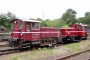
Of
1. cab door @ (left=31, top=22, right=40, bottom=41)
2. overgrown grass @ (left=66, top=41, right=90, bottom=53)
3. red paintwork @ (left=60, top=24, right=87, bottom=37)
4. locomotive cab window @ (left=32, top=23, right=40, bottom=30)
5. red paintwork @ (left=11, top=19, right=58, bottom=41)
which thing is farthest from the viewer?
red paintwork @ (left=60, top=24, right=87, bottom=37)

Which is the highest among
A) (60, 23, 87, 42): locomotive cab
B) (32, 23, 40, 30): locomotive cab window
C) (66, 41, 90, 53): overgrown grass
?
(32, 23, 40, 30): locomotive cab window

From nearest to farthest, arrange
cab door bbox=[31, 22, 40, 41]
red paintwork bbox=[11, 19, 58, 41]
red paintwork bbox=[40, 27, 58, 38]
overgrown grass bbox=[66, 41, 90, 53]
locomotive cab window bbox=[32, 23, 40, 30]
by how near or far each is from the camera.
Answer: red paintwork bbox=[11, 19, 58, 41] < cab door bbox=[31, 22, 40, 41] < locomotive cab window bbox=[32, 23, 40, 30] < overgrown grass bbox=[66, 41, 90, 53] < red paintwork bbox=[40, 27, 58, 38]

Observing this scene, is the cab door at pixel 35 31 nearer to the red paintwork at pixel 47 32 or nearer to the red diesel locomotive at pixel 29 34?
the red diesel locomotive at pixel 29 34

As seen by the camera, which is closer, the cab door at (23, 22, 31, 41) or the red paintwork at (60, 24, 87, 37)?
the cab door at (23, 22, 31, 41)

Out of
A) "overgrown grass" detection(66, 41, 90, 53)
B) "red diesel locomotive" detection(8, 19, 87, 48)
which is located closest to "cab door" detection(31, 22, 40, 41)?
"red diesel locomotive" detection(8, 19, 87, 48)

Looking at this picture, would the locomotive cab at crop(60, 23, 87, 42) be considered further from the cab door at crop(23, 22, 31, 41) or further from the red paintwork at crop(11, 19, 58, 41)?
the cab door at crop(23, 22, 31, 41)

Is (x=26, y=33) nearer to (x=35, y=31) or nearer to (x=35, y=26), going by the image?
(x=35, y=31)

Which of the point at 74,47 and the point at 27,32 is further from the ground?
the point at 27,32

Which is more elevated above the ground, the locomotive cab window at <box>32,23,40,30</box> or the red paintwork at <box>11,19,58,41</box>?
the locomotive cab window at <box>32,23,40,30</box>

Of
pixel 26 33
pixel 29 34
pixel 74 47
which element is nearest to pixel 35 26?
pixel 29 34

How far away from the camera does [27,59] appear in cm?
1292

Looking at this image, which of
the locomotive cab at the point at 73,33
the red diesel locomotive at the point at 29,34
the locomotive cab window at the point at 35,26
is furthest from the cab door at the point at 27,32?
the locomotive cab at the point at 73,33

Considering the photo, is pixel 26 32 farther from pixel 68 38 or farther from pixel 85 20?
pixel 85 20

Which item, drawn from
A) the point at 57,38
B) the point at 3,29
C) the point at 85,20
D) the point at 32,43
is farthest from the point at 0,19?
the point at 85,20
